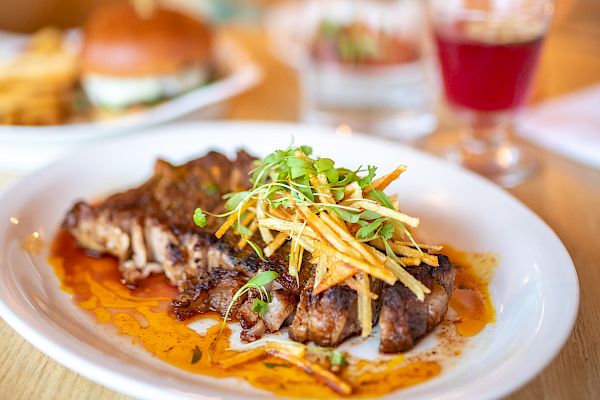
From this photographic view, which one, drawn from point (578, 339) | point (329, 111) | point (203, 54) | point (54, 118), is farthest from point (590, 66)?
point (54, 118)

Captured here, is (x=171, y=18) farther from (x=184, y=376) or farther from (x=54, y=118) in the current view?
(x=184, y=376)

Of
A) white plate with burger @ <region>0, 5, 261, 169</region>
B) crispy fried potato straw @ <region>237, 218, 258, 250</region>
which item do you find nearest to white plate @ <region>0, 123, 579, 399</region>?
white plate with burger @ <region>0, 5, 261, 169</region>

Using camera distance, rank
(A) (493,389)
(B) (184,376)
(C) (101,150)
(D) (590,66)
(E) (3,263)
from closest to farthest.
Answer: (A) (493,389), (B) (184,376), (E) (3,263), (C) (101,150), (D) (590,66)

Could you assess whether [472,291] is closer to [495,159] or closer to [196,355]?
[196,355]

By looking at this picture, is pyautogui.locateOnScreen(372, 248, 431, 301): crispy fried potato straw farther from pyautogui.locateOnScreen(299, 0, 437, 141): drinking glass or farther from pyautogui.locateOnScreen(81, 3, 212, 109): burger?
pyautogui.locateOnScreen(81, 3, 212, 109): burger

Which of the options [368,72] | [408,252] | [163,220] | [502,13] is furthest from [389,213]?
[368,72]

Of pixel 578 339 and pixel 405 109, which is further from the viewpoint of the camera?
pixel 405 109

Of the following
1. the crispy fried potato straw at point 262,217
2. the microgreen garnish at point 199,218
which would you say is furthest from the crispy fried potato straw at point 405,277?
the microgreen garnish at point 199,218
